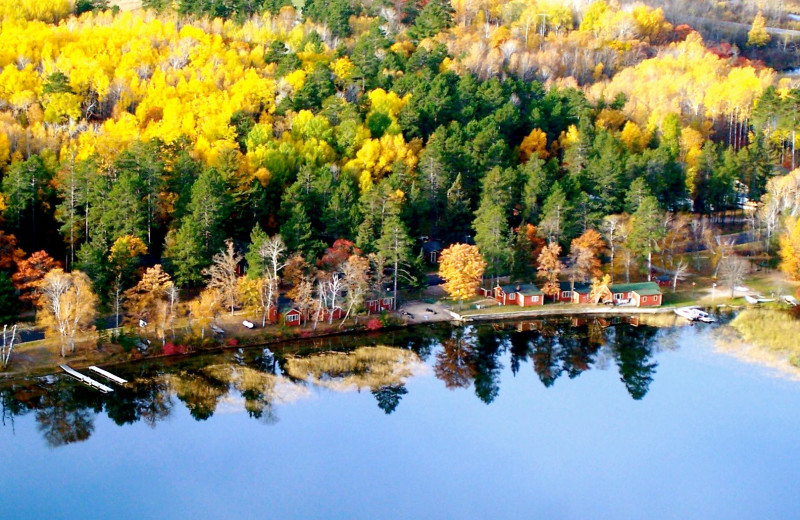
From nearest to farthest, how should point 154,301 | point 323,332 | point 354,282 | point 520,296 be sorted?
point 154,301
point 323,332
point 354,282
point 520,296

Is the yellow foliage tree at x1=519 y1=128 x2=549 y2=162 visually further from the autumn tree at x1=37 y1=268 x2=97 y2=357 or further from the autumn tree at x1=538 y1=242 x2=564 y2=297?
the autumn tree at x1=37 y1=268 x2=97 y2=357

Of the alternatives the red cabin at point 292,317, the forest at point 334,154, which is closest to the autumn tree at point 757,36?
the forest at point 334,154

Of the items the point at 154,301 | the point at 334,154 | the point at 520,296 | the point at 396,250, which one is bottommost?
the point at 520,296

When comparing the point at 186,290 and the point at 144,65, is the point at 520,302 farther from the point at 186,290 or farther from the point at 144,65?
the point at 144,65

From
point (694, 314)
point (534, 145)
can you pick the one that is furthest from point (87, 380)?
point (534, 145)

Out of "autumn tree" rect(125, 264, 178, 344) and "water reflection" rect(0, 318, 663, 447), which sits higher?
"autumn tree" rect(125, 264, 178, 344)

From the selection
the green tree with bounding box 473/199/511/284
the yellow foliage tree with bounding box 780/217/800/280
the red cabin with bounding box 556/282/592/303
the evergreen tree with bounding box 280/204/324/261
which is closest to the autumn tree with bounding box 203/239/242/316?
the evergreen tree with bounding box 280/204/324/261

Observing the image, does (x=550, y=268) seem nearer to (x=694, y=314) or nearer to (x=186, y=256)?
(x=694, y=314)
